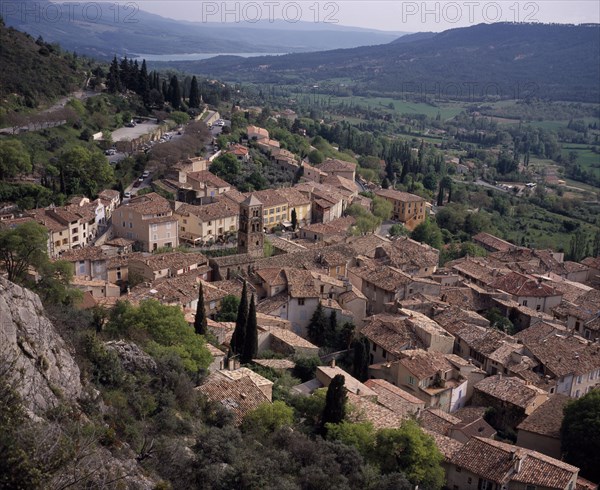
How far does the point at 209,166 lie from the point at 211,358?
32.0 m

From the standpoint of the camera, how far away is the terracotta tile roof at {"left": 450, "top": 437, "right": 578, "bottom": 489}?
66.1 feet

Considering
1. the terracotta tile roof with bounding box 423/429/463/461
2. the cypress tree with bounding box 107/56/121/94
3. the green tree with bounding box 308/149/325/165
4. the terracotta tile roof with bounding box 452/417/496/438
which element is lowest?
the terracotta tile roof with bounding box 452/417/496/438

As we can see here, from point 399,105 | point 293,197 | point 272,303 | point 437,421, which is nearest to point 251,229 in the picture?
point 272,303

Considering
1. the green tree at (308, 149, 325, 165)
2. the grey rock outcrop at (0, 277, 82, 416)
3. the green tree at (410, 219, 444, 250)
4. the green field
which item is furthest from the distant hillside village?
the green field

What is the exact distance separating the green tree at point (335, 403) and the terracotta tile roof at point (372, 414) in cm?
76

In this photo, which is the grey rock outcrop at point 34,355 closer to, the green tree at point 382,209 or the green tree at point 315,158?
the green tree at point 382,209

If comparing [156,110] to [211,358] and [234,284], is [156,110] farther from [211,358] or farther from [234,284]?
[211,358]

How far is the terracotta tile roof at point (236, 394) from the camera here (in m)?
20.2

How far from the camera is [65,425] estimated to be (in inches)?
508

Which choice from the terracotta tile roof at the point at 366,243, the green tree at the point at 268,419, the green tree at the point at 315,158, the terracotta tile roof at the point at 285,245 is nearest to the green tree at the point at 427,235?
the terracotta tile roof at the point at 366,243

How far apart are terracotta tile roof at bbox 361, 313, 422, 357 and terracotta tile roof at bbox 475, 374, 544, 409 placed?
3.37 m

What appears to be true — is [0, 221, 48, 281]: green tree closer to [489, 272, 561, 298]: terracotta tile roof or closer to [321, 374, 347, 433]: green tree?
[321, 374, 347, 433]: green tree

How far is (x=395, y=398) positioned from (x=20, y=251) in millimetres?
13759

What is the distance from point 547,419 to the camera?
2495cm
